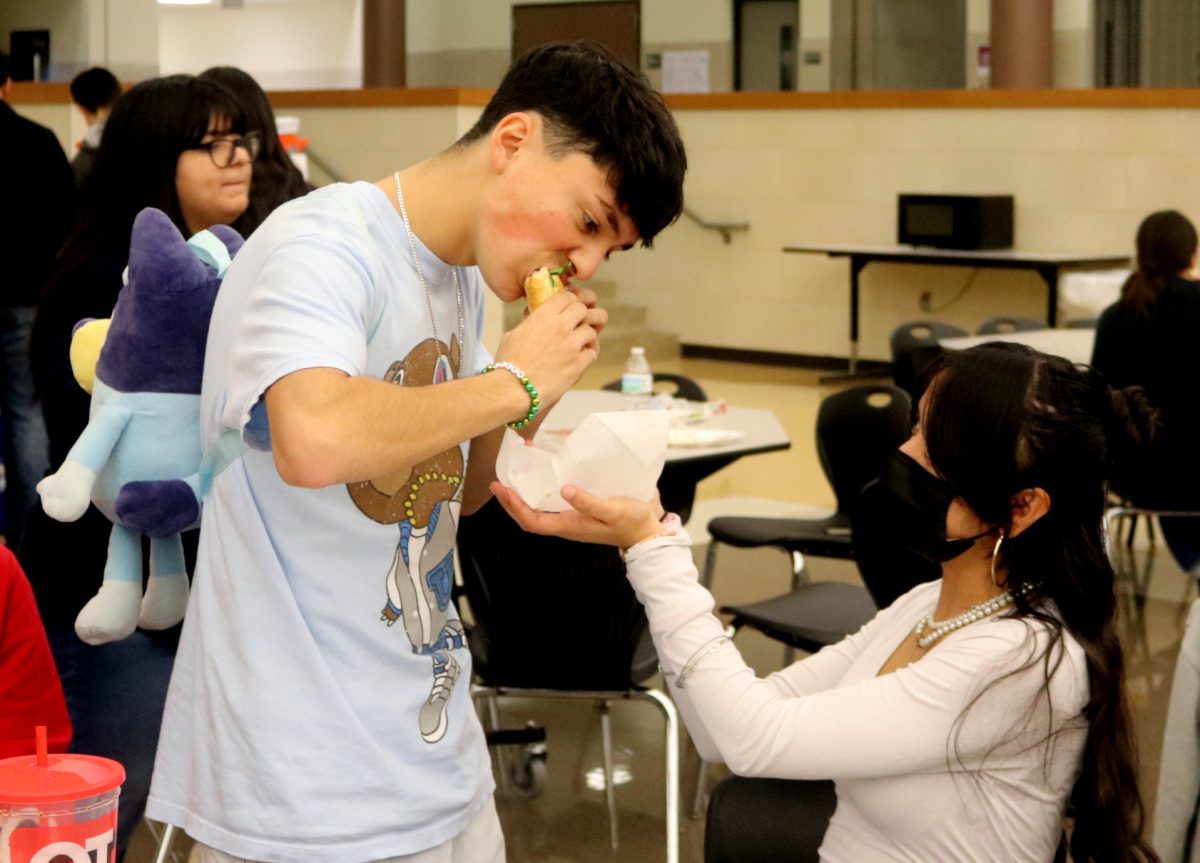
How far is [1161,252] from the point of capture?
209 inches

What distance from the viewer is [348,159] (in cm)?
943

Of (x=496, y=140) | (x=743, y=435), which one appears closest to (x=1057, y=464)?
(x=496, y=140)

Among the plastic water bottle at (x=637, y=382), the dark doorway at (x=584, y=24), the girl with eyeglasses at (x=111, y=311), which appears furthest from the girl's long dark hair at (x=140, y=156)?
the dark doorway at (x=584, y=24)

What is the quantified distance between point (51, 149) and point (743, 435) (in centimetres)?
239

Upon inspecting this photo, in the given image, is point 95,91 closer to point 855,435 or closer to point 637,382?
point 637,382

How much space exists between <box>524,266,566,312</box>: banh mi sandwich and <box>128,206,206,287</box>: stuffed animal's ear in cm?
47

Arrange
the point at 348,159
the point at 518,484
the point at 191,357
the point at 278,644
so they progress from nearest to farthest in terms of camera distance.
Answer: the point at 278,644 < the point at 518,484 < the point at 191,357 < the point at 348,159

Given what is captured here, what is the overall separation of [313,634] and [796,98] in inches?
413

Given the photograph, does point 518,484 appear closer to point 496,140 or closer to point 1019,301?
point 496,140

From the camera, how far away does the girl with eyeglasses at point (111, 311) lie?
7.66 ft

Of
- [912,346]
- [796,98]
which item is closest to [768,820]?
[912,346]

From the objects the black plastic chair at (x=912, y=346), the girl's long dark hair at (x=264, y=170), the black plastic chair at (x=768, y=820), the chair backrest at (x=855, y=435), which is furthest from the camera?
the black plastic chair at (x=912, y=346)

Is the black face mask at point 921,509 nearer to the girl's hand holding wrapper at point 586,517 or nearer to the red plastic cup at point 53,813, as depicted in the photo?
the girl's hand holding wrapper at point 586,517

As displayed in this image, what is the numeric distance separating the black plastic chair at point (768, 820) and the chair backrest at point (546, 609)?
1.04m
